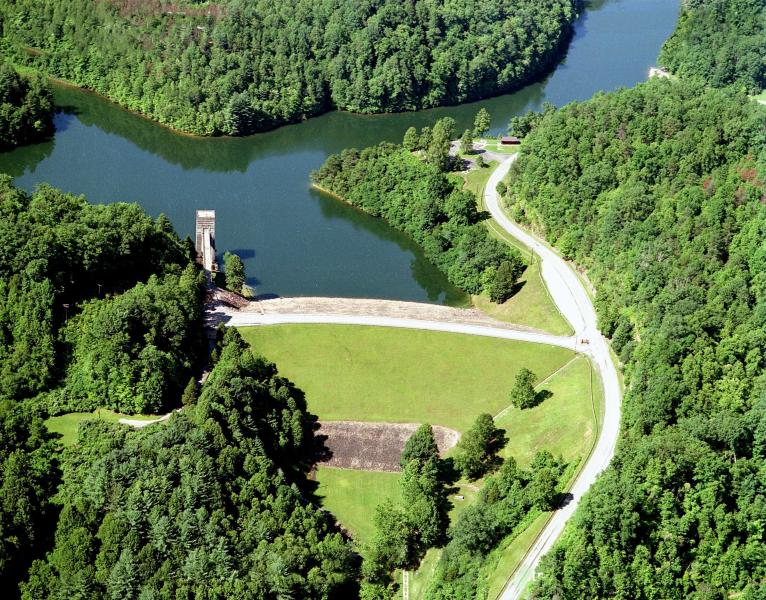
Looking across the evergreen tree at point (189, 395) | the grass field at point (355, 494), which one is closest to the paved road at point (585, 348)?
the grass field at point (355, 494)

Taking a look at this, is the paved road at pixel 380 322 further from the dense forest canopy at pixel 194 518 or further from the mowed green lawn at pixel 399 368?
the dense forest canopy at pixel 194 518

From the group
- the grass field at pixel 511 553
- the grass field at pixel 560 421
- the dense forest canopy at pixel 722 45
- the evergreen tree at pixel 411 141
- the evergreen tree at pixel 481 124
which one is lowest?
the grass field at pixel 511 553

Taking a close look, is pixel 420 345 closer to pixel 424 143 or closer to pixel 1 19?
pixel 424 143

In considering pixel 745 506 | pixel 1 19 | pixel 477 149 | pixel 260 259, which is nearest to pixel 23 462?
pixel 260 259

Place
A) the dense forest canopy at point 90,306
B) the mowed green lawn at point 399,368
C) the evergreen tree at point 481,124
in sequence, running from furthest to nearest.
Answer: the evergreen tree at point 481,124 → the mowed green lawn at point 399,368 → the dense forest canopy at point 90,306

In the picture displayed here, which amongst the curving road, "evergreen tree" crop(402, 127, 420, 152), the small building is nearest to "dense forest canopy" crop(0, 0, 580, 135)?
"evergreen tree" crop(402, 127, 420, 152)

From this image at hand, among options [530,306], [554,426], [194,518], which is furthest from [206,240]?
[554,426]
